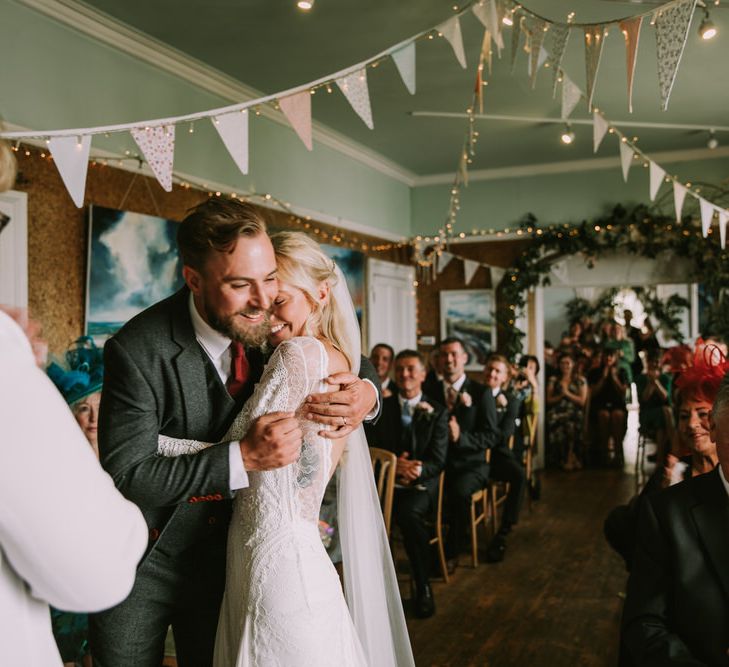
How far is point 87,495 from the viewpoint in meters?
0.88

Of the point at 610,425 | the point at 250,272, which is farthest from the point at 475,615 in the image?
the point at 610,425

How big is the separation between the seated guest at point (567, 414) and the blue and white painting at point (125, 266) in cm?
579

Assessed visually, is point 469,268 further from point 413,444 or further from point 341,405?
point 341,405

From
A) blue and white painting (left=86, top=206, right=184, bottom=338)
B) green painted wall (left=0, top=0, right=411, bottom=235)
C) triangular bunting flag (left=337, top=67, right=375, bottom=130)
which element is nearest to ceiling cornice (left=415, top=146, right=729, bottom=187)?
green painted wall (left=0, top=0, right=411, bottom=235)

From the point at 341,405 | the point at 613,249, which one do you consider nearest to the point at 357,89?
the point at 341,405

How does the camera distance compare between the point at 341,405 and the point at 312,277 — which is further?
the point at 312,277

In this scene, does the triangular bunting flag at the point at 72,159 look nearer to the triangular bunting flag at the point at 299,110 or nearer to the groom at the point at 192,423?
the triangular bunting flag at the point at 299,110

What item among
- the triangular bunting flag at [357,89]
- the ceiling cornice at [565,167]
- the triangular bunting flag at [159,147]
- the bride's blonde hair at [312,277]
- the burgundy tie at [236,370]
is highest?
the ceiling cornice at [565,167]

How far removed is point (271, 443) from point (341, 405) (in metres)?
0.24

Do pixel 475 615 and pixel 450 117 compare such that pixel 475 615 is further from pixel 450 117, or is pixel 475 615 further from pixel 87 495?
pixel 450 117

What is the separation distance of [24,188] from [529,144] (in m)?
5.50

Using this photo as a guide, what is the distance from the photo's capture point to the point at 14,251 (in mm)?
4023

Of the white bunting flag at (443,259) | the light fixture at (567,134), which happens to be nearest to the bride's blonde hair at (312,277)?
the light fixture at (567,134)

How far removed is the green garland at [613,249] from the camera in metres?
8.01
